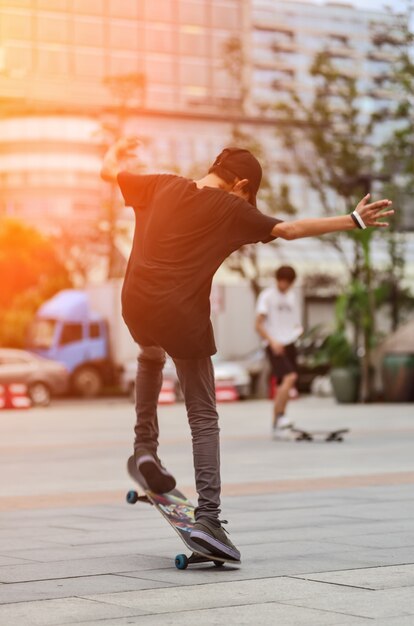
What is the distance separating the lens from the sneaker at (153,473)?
6309 millimetres

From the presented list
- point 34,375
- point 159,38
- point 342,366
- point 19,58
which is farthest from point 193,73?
point 342,366

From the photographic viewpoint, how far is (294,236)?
5.57 metres

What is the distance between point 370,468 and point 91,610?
20.0ft

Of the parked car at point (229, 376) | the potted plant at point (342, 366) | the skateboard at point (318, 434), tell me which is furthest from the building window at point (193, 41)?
the skateboard at point (318, 434)

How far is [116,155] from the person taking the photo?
653cm

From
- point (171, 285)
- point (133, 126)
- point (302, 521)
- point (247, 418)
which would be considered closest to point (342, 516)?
point (302, 521)

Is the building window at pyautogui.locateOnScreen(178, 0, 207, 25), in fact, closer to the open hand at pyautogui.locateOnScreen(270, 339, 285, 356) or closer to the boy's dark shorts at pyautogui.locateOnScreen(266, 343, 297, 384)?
the boy's dark shorts at pyautogui.locateOnScreen(266, 343, 297, 384)

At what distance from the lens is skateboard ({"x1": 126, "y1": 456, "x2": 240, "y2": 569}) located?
218 inches

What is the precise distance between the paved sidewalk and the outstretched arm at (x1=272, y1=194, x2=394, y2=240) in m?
1.33

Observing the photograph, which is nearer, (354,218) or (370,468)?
(354,218)

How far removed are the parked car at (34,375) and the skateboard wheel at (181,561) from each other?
87.8 ft

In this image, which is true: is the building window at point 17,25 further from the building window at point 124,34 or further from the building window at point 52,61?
the building window at point 124,34

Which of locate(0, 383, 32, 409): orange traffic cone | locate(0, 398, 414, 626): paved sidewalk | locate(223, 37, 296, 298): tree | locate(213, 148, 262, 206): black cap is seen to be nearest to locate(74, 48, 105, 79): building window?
locate(223, 37, 296, 298): tree

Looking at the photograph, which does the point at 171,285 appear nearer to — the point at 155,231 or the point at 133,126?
the point at 155,231
